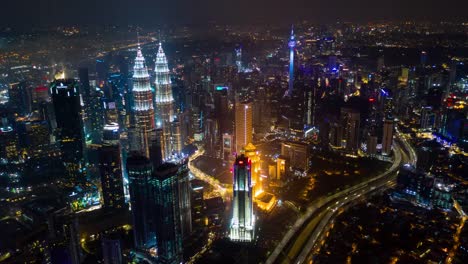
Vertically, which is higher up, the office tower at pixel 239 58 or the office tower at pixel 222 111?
the office tower at pixel 239 58

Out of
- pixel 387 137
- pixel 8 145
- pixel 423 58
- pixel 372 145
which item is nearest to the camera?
pixel 8 145

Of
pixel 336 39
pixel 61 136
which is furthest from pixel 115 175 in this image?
pixel 336 39

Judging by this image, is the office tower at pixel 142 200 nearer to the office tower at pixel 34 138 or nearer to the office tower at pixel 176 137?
the office tower at pixel 176 137

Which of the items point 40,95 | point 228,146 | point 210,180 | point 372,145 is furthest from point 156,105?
point 372,145

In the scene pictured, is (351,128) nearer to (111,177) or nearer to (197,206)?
(197,206)

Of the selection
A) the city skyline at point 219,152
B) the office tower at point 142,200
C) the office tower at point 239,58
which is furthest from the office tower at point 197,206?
the office tower at point 239,58

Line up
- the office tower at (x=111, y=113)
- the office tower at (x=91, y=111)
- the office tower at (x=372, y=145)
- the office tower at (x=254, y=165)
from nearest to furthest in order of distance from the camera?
the office tower at (x=254, y=165) → the office tower at (x=372, y=145) → the office tower at (x=91, y=111) → the office tower at (x=111, y=113)
